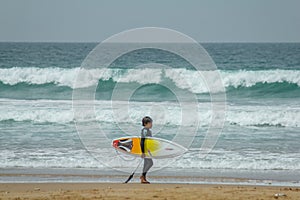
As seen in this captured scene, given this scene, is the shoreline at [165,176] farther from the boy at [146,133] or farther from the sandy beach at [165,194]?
the sandy beach at [165,194]

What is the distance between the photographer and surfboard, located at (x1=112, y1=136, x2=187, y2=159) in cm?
973

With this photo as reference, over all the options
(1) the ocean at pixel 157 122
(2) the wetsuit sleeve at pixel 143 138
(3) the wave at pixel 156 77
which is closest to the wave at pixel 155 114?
(1) the ocean at pixel 157 122

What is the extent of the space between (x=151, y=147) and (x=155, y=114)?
427 inches

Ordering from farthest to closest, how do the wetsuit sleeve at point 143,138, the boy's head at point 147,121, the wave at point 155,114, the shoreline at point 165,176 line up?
the wave at point 155,114
the shoreline at point 165,176
the wetsuit sleeve at point 143,138
the boy's head at point 147,121

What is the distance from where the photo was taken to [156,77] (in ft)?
94.0

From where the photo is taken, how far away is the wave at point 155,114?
17750 millimetres

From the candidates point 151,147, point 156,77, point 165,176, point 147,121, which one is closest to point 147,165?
point 151,147

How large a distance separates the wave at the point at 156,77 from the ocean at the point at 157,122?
0.05 metres

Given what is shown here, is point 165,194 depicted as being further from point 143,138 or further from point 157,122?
point 157,122

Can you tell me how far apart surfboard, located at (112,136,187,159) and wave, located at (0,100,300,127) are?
23.4ft

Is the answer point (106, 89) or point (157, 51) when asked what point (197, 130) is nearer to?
point (106, 89)

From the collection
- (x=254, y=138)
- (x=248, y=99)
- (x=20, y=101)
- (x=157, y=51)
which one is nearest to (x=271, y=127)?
(x=254, y=138)

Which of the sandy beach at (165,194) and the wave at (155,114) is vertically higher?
the wave at (155,114)

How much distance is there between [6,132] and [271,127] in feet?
23.1
